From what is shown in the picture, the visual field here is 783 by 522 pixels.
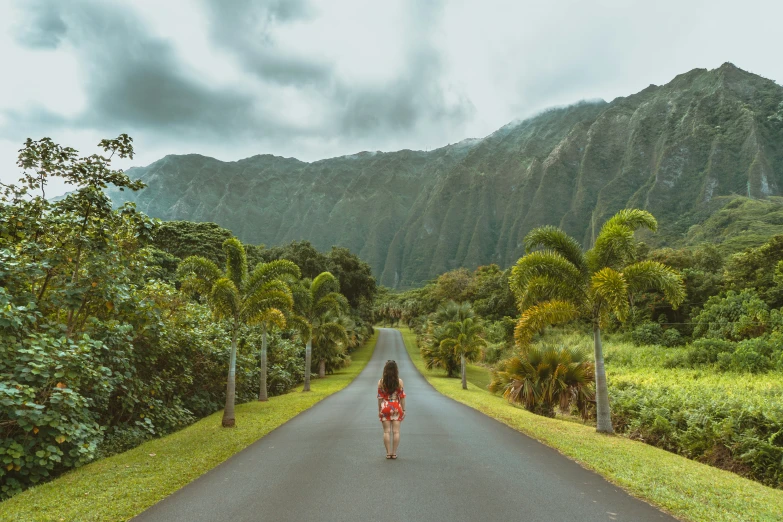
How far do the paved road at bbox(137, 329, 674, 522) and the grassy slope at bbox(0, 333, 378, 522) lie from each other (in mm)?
360

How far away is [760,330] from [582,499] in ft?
101

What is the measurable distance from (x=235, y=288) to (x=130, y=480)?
8.75 meters

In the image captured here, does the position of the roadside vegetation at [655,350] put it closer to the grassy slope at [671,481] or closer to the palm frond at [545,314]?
the palm frond at [545,314]

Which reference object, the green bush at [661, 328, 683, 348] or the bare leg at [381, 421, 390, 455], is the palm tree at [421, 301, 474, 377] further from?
the bare leg at [381, 421, 390, 455]

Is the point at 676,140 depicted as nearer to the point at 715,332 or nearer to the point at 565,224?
the point at 565,224

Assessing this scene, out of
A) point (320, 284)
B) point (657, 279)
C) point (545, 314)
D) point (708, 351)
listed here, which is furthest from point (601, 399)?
point (708, 351)

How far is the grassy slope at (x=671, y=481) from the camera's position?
5969 mm

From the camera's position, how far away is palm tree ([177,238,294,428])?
15.4 meters

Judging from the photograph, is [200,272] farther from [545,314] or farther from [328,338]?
[328,338]

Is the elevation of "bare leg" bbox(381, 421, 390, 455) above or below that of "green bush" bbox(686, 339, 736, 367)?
below

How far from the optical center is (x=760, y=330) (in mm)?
29000

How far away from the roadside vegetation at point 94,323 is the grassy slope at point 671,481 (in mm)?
9337

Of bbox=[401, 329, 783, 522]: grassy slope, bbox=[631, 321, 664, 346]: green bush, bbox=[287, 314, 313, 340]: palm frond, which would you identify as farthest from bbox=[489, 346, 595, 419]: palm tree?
bbox=[631, 321, 664, 346]: green bush

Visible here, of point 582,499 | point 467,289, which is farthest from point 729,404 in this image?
point 467,289
